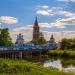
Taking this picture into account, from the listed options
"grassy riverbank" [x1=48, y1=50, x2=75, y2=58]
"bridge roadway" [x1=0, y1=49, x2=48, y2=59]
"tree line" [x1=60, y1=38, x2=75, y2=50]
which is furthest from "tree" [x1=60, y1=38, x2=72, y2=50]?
"grassy riverbank" [x1=48, y1=50, x2=75, y2=58]

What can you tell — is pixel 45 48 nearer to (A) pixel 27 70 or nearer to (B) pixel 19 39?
(B) pixel 19 39

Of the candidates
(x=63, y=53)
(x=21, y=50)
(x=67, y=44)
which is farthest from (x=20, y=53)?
(x=67, y=44)

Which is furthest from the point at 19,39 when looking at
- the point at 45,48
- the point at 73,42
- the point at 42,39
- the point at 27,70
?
the point at 27,70

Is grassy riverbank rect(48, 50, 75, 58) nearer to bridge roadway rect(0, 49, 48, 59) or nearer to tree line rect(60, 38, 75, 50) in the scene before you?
bridge roadway rect(0, 49, 48, 59)

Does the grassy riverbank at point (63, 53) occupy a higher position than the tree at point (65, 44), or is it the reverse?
the tree at point (65, 44)

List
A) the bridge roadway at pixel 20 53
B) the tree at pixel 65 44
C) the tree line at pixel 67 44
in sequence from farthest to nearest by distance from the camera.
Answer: the tree at pixel 65 44 < the tree line at pixel 67 44 < the bridge roadway at pixel 20 53

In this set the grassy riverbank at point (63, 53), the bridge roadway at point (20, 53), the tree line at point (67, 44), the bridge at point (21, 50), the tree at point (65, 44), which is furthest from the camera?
the tree at point (65, 44)

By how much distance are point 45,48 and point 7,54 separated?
22093mm

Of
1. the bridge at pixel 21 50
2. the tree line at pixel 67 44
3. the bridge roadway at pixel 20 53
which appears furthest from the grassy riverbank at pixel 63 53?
the tree line at pixel 67 44

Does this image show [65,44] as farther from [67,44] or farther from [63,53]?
[63,53]

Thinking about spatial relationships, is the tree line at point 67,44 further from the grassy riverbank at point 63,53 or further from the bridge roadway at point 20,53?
the grassy riverbank at point 63,53

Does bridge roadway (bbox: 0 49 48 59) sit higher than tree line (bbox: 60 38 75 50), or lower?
lower

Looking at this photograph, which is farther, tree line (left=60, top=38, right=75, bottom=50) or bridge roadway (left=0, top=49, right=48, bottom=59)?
tree line (left=60, top=38, right=75, bottom=50)

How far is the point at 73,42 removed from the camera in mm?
169875
